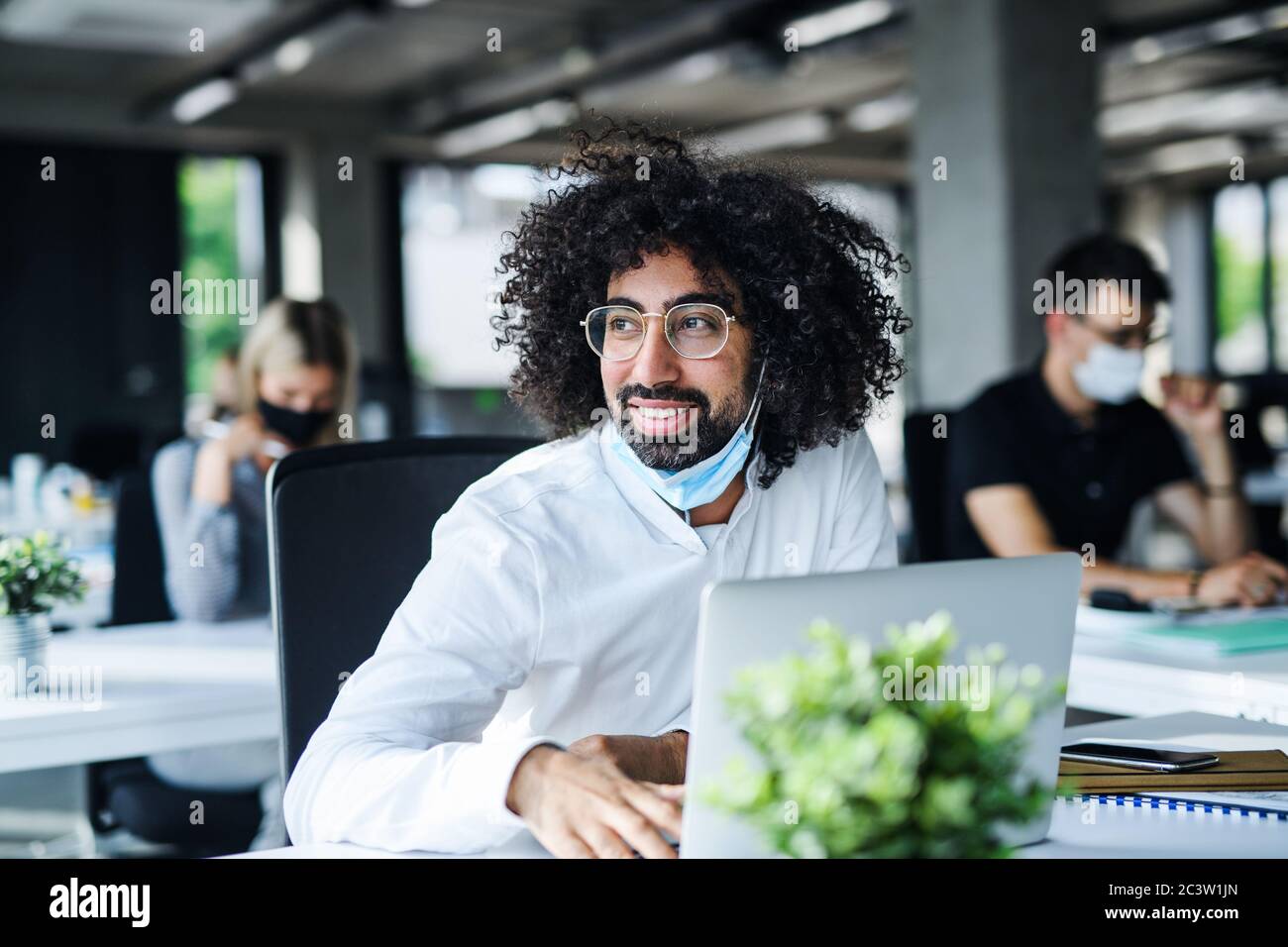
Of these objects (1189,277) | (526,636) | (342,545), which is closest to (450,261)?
(1189,277)

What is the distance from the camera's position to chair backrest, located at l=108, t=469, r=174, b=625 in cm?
325

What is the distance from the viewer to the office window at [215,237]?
10992mm

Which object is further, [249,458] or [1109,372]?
[1109,372]

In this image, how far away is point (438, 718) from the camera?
150 cm

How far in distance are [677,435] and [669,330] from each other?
0.14m

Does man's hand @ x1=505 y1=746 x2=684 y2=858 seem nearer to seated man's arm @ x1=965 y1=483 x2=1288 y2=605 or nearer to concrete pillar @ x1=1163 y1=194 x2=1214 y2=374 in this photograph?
seated man's arm @ x1=965 y1=483 x2=1288 y2=605

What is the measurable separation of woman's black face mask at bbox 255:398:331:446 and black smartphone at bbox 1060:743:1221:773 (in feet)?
6.49

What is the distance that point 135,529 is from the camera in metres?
3.27

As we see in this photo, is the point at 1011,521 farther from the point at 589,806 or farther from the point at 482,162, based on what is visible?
the point at 482,162

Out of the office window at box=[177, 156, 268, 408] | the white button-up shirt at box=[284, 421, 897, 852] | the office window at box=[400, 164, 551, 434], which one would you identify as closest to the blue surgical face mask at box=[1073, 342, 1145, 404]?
the white button-up shirt at box=[284, 421, 897, 852]

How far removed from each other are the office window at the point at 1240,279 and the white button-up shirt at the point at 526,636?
13.5 metres
